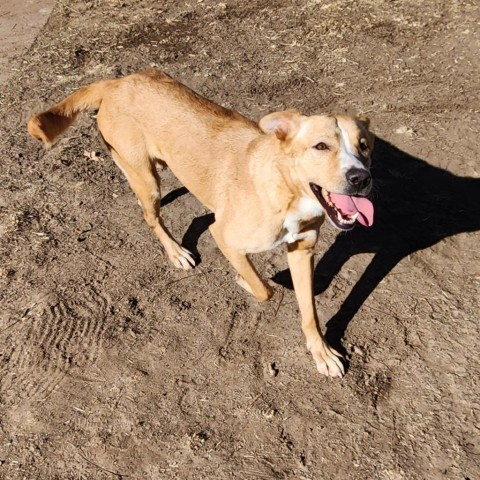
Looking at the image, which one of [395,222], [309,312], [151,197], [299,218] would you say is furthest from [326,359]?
[151,197]

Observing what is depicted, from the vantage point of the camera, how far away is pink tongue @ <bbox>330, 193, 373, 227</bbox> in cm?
398

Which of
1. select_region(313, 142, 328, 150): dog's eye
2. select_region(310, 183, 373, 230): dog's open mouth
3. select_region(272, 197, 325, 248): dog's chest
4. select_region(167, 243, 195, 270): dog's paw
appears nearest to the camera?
select_region(313, 142, 328, 150): dog's eye

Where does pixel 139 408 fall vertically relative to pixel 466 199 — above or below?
above

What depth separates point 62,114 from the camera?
5004 millimetres

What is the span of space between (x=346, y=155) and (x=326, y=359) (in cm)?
158

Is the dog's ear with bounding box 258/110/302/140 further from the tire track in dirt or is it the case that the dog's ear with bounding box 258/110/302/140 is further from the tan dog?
the tire track in dirt

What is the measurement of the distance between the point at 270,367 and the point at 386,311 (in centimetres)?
107

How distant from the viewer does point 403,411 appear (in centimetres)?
427

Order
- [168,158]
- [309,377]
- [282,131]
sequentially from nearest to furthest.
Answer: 1. [282,131]
2. [309,377]
3. [168,158]

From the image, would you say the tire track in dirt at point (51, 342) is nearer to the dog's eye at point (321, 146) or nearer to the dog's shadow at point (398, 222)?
the dog's shadow at point (398, 222)

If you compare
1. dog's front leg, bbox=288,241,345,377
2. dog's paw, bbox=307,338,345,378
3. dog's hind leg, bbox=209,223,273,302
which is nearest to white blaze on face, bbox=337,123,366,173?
dog's front leg, bbox=288,241,345,377

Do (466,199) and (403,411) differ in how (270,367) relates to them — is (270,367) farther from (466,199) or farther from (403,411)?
(466,199)

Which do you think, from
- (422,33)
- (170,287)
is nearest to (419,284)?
(170,287)

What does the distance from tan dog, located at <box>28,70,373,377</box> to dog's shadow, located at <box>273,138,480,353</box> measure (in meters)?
0.67
